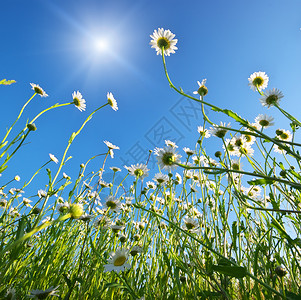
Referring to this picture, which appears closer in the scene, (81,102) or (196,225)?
(196,225)

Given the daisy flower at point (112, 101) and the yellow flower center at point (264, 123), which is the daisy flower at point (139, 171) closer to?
the daisy flower at point (112, 101)

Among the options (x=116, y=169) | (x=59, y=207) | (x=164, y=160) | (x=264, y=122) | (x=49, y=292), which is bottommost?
(x=49, y=292)

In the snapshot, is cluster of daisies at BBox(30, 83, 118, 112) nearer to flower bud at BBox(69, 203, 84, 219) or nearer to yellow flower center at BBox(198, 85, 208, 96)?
yellow flower center at BBox(198, 85, 208, 96)

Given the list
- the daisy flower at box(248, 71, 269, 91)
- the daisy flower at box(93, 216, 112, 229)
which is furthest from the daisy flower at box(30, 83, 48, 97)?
the daisy flower at box(248, 71, 269, 91)

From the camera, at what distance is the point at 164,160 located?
1.28 meters

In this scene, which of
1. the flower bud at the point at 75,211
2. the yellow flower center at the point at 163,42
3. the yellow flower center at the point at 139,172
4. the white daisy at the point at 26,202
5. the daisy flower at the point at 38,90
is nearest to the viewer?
the flower bud at the point at 75,211

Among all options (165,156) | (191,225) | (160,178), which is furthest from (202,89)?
(191,225)

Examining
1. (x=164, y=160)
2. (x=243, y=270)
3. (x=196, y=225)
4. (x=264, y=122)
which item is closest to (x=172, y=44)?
(x=164, y=160)

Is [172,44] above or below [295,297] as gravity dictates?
above

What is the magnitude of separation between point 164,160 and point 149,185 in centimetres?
136

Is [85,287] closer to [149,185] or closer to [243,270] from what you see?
[243,270]

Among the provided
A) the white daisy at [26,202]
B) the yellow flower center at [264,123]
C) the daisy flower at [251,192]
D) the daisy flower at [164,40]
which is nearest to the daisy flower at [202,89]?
the daisy flower at [164,40]

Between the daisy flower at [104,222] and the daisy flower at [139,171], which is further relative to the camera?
the daisy flower at [139,171]

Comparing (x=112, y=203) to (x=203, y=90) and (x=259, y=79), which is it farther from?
(x=259, y=79)
